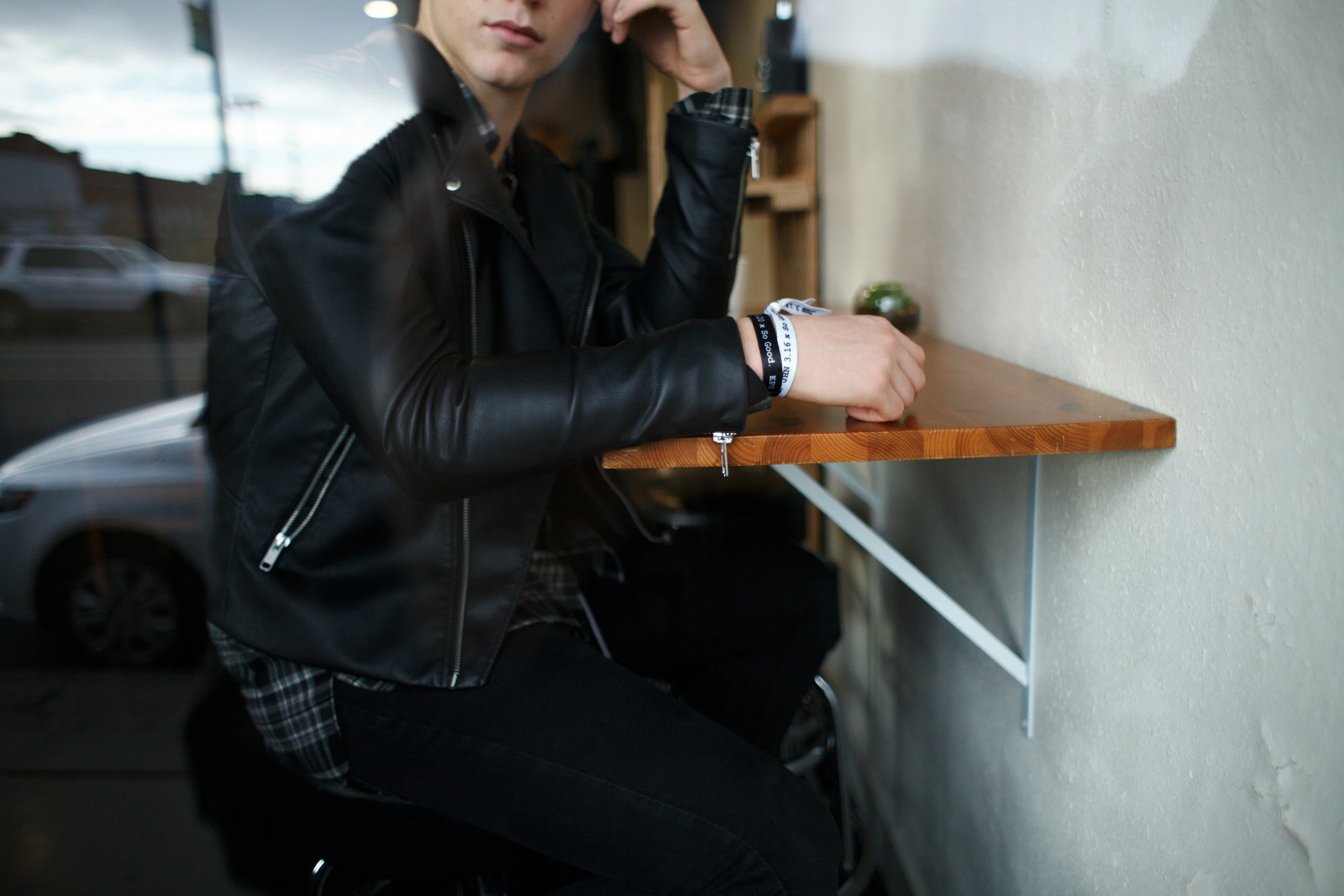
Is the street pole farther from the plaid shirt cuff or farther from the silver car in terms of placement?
the plaid shirt cuff

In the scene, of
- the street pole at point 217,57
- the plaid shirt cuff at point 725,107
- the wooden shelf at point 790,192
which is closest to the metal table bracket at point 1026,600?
the plaid shirt cuff at point 725,107

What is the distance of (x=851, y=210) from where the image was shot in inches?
70.1

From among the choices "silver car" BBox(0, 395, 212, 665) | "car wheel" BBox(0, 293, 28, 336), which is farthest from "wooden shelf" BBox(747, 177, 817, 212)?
"car wheel" BBox(0, 293, 28, 336)

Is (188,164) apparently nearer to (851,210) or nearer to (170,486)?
(170,486)

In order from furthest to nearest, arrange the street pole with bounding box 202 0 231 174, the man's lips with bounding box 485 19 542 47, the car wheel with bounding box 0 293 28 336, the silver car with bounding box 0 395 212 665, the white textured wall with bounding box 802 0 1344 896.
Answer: the silver car with bounding box 0 395 212 665 < the car wheel with bounding box 0 293 28 336 < the street pole with bounding box 202 0 231 174 < the man's lips with bounding box 485 19 542 47 < the white textured wall with bounding box 802 0 1344 896

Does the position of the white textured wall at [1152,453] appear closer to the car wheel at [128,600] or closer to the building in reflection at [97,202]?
the building in reflection at [97,202]

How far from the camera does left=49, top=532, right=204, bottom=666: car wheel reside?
191 cm

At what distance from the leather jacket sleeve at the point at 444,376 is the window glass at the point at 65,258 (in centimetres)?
112

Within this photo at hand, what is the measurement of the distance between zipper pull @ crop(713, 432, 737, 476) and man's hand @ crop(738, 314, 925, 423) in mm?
66

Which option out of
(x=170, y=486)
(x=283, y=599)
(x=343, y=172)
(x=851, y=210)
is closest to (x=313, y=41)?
(x=343, y=172)

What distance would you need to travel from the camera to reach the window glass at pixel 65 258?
147 cm

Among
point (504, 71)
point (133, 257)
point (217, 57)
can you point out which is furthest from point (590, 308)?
point (133, 257)

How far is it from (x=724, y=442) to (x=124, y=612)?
196 centimetres

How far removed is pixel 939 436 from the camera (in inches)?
24.2
